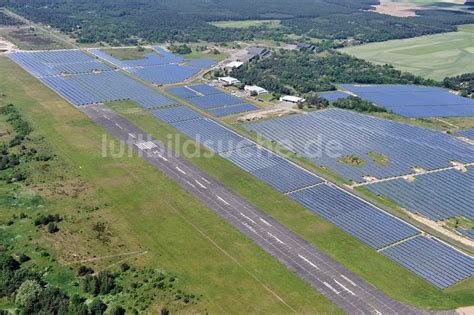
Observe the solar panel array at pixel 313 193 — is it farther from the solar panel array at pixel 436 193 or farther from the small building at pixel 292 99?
the small building at pixel 292 99

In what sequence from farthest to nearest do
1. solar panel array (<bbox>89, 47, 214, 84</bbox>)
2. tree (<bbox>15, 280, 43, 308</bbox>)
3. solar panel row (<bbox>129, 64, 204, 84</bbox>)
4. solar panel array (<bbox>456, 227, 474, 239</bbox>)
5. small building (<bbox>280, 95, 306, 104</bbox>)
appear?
solar panel array (<bbox>89, 47, 214, 84</bbox>) → solar panel row (<bbox>129, 64, 204, 84</bbox>) → small building (<bbox>280, 95, 306, 104</bbox>) → solar panel array (<bbox>456, 227, 474, 239</bbox>) → tree (<bbox>15, 280, 43, 308</bbox>)

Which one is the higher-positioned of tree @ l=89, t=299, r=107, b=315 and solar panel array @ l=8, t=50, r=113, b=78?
solar panel array @ l=8, t=50, r=113, b=78

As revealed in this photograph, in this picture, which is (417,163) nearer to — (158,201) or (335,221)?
(335,221)

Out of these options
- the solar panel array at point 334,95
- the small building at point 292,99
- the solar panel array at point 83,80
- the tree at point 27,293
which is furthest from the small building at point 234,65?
the tree at point 27,293

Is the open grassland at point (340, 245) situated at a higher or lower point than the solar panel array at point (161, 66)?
lower

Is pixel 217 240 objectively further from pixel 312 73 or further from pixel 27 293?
pixel 312 73

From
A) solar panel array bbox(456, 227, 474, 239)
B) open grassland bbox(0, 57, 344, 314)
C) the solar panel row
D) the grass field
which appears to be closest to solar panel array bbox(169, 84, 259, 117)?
the solar panel row

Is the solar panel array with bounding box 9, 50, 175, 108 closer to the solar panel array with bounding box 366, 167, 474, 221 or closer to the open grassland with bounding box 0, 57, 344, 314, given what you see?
the open grassland with bounding box 0, 57, 344, 314
